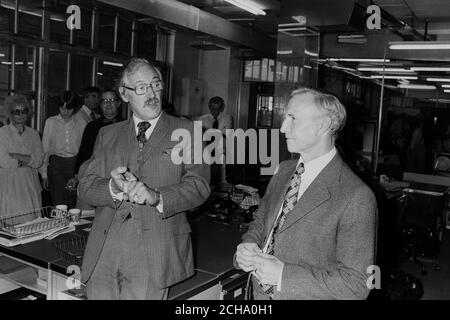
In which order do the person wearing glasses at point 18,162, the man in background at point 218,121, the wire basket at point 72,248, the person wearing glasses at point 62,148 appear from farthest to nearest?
the man in background at point 218,121 < the person wearing glasses at point 62,148 < the person wearing glasses at point 18,162 < the wire basket at point 72,248

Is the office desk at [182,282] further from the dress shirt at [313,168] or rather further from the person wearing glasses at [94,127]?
the person wearing glasses at [94,127]

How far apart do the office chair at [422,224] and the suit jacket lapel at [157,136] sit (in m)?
3.96

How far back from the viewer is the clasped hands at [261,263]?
147cm

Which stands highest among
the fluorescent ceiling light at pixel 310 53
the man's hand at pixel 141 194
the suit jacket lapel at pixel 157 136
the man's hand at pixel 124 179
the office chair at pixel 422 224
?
the fluorescent ceiling light at pixel 310 53

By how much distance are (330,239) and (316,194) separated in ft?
0.52

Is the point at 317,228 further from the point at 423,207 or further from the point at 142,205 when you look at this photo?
the point at 423,207

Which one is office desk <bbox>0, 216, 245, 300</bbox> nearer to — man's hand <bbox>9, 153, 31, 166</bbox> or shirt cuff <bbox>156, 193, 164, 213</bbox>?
shirt cuff <bbox>156, 193, 164, 213</bbox>

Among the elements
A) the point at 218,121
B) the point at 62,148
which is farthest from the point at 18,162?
the point at 218,121

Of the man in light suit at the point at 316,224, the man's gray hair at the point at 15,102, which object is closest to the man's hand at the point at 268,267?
the man in light suit at the point at 316,224

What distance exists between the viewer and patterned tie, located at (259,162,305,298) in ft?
5.32

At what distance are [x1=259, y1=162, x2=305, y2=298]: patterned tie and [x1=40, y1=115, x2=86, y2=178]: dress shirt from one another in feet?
11.9

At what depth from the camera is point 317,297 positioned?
1.49 meters

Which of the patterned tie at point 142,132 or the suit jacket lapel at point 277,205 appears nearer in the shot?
the suit jacket lapel at point 277,205
